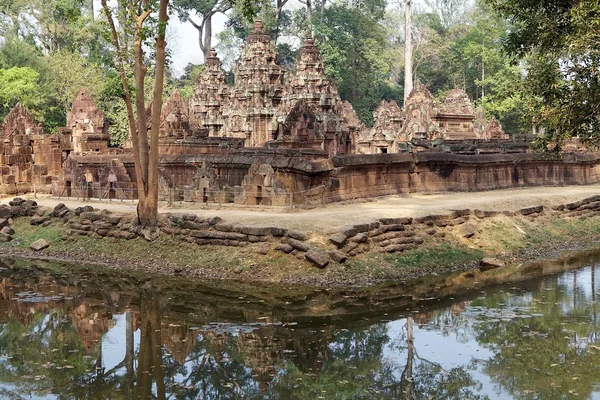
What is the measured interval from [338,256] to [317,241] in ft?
2.46

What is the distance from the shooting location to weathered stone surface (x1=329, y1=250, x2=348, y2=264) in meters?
15.2

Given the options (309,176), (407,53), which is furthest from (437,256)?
(407,53)

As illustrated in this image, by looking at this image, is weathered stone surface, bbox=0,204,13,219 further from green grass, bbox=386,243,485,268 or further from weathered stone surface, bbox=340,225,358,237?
green grass, bbox=386,243,485,268

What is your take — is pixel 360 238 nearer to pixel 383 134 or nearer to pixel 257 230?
pixel 257 230

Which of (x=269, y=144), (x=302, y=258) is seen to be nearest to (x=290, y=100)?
(x=269, y=144)

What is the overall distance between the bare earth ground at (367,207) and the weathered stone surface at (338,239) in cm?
45

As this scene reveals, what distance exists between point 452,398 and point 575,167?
1821cm

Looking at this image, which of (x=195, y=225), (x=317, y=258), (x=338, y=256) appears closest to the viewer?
(x=317, y=258)

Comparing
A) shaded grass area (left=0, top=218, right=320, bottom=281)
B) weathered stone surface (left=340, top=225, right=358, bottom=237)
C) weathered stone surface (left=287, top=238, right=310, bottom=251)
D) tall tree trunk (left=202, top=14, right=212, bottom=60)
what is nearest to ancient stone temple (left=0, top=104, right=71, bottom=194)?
shaded grass area (left=0, top=218, right=320, bottom=281)

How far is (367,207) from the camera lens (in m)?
19.2

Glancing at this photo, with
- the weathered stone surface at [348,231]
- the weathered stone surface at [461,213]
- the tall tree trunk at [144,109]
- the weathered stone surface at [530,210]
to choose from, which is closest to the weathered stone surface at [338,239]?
the weathered stone surface at [348,231]

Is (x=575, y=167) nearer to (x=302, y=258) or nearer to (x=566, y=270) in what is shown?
(x=566, y=270)

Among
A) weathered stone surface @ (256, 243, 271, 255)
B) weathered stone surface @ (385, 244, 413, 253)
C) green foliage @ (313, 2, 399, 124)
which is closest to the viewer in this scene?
weathered stone surface @ (256, 243, 271, 255)

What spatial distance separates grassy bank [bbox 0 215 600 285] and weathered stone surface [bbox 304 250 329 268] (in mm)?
108
